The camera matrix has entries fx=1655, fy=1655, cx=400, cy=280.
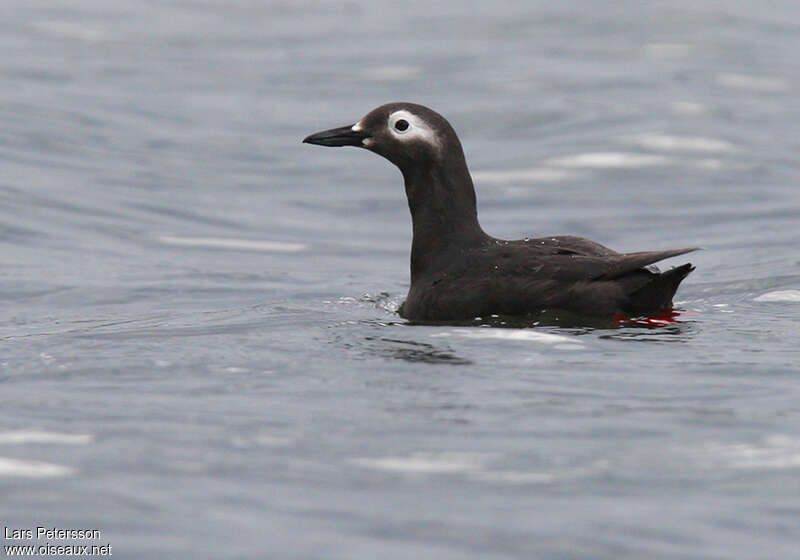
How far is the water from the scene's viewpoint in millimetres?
6145

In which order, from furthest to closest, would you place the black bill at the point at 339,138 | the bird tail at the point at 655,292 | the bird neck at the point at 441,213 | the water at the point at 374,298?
the black bill at the point at 339,138 < the bird neck at the point at 441,213 < the bird tail at the point at 655,292 < the water at the point at 374,298

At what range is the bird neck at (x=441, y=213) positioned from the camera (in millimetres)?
10680

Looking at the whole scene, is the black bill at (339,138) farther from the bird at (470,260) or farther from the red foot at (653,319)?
the red foot at (653,319)

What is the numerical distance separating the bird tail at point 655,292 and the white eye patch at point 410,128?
6.14ft

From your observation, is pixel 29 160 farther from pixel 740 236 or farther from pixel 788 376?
pixel 788 376

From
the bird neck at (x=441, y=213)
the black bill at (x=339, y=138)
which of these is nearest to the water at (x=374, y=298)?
the bird neck at (x=441, y=213)

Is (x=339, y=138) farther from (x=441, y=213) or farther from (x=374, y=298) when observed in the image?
(x=374, y=298)

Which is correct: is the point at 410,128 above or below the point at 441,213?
above

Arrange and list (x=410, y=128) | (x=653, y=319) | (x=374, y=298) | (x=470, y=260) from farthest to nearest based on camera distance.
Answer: (x=374, y=298) → (x=410, y=128) → (x=470, y=260) → (x=653, y=319)

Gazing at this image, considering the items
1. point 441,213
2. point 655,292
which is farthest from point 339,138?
point 655,292

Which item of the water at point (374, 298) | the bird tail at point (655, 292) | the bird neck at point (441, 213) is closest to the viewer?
the water at point (374, 298)

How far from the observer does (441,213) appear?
10.8 meters

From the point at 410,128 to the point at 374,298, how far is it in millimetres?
1737

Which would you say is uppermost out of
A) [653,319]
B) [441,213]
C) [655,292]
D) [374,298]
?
[441,213]
